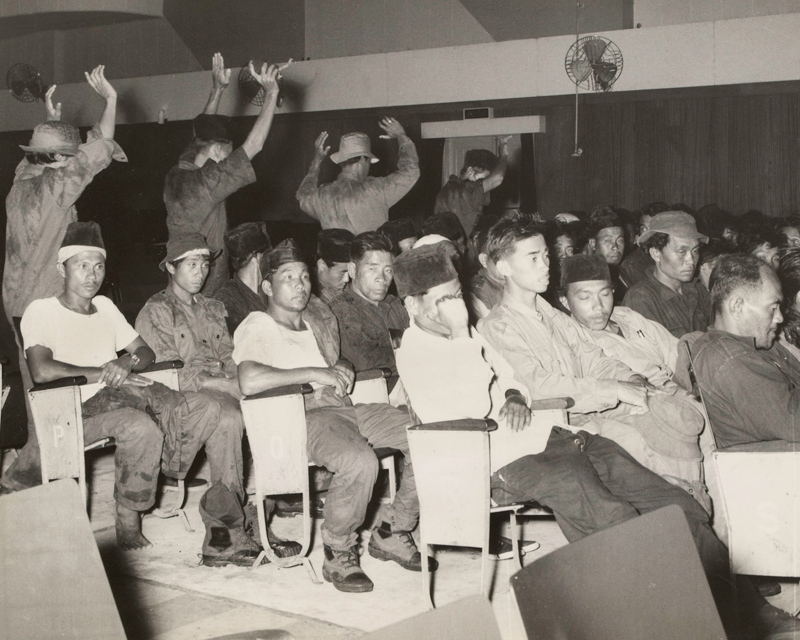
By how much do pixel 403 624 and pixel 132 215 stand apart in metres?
8.65

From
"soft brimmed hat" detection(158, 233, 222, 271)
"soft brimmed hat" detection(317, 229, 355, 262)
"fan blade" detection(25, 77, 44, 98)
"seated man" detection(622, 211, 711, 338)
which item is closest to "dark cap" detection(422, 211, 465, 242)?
"soft brimmed hat" detection(317, 229, 355, 262)

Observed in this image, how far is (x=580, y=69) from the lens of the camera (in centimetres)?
866

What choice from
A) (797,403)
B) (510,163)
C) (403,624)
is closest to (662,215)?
(797,403)

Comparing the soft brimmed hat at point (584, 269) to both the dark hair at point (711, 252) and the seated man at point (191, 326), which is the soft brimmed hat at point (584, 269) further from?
the seated man at point (191, 326)

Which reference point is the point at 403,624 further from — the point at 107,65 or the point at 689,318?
the point at 107,65

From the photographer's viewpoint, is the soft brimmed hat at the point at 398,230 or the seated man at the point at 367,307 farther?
the soft brimmed hat at the point at 398,230

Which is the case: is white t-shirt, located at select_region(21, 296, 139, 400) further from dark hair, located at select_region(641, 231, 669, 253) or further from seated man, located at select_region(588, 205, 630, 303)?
seated man, located at select_region(588, 205, 630, 303)

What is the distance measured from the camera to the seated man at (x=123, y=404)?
3330mm

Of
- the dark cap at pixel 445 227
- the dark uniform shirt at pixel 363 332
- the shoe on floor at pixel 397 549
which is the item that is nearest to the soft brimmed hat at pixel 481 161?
the dark cap at pixel 445 227

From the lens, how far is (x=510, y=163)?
9.59 meters

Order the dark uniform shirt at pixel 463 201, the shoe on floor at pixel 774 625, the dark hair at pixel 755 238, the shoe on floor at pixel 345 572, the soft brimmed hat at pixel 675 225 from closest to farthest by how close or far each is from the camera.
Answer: the shoe on floor at pixel 774 625 < the shoe on floor at pixel 345 572 < the soft brimmed hat at pixel 675 225 < the dark hair at pixel 755 238 < the dark uniform shirt at pixel 463 201

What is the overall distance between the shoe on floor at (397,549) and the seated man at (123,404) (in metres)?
0.47

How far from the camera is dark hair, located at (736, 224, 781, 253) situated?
5.31 meters

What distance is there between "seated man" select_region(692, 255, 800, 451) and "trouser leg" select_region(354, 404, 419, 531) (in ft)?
3.59
